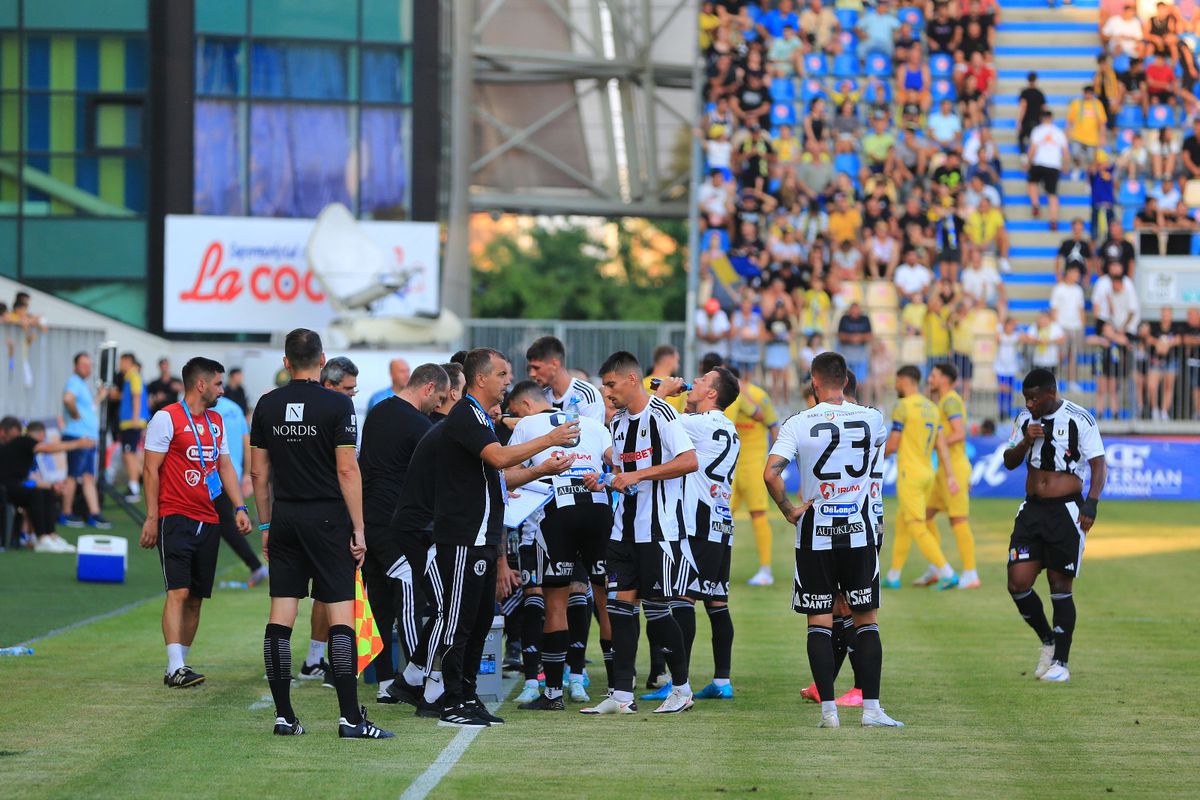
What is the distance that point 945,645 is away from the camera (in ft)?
42.9

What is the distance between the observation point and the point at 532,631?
10.6 meters

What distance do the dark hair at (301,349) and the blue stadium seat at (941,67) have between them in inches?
1024

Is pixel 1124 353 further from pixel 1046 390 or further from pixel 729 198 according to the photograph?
pixel 1046 390

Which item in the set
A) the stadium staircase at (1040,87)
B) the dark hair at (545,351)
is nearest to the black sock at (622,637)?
the dark hair at (545,351)

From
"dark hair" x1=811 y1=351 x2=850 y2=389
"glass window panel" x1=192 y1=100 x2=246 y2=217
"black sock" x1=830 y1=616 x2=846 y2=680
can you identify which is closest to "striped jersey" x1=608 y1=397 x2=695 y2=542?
"dark hair" x1=811 y1=351 x2=850 y2=389

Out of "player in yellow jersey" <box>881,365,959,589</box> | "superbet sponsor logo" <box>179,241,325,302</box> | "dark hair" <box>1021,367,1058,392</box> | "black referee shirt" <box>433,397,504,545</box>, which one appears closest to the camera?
"black referee shirt" <box>433,397,504,545</box>

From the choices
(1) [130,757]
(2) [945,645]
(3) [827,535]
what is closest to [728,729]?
(3) [827,535]

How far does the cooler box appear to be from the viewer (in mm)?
16505

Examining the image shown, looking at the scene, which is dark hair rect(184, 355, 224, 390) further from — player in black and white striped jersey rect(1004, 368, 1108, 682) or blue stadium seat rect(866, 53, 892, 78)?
blue stadium seat rect(866, 53, 892, 78)

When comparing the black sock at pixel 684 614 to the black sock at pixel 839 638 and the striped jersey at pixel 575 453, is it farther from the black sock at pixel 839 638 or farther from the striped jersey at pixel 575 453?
the black sock at pixel 839 638

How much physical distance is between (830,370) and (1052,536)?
276 cm

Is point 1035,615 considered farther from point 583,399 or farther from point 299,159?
point 299,159

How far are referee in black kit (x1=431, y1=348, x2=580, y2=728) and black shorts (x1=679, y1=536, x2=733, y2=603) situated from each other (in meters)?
1.27

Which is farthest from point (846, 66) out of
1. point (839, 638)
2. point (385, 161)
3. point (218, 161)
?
point (839, 638)
